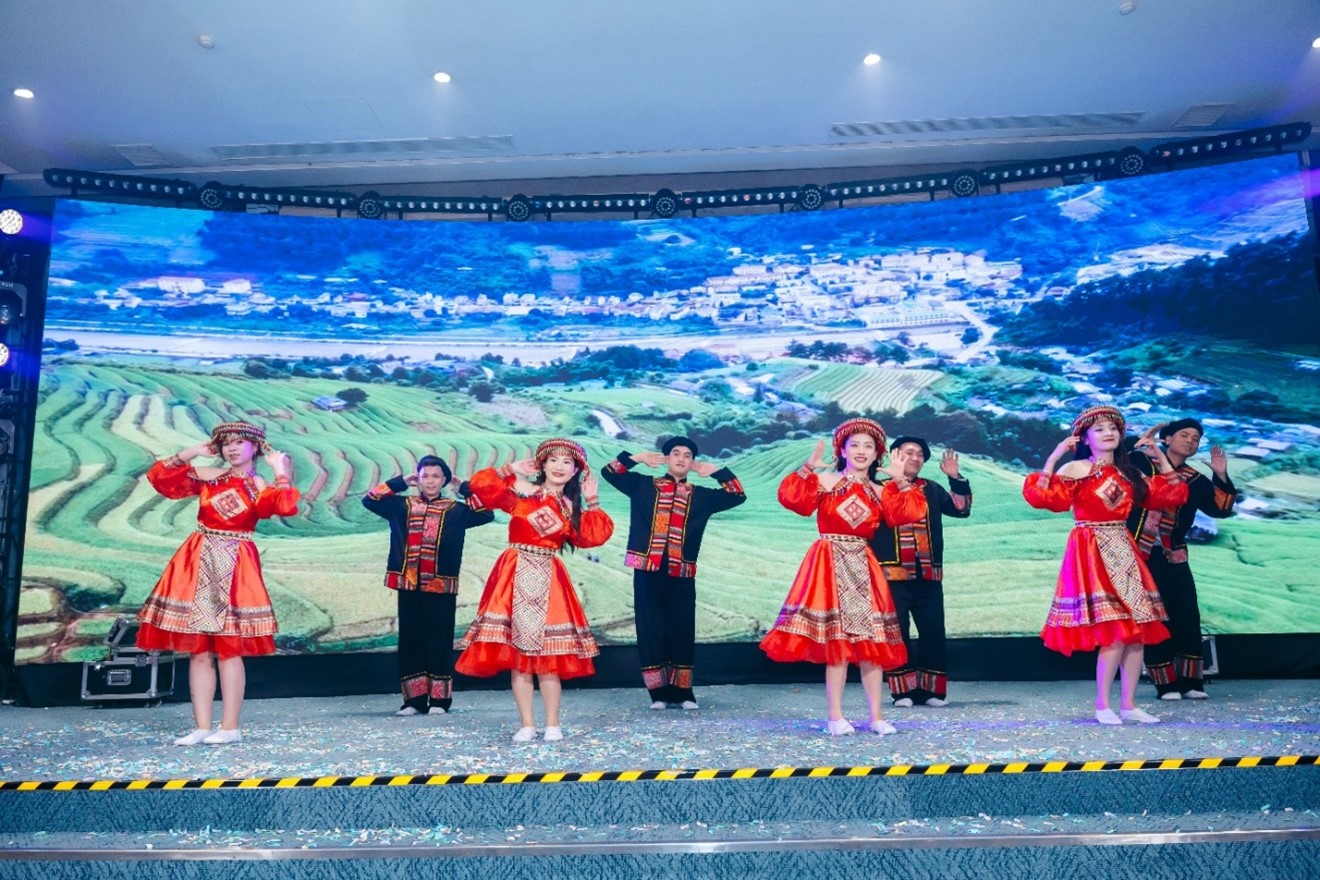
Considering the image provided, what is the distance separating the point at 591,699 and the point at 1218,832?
3701 millimetres

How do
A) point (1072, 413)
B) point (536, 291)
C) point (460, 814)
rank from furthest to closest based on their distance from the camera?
point (536, 291) → point (1072, 413) → point (460, 814)

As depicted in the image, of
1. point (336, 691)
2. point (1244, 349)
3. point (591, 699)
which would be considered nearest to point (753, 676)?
point (591, 699)

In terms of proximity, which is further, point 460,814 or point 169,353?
point 169,353

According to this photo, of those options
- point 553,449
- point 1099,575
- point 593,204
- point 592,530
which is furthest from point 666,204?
point 1099,575

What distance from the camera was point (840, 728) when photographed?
4414 mm

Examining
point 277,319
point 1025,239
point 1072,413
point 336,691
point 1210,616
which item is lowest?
point 336,691

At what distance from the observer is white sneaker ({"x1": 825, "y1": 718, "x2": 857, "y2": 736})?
14.4ft

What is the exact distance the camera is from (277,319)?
24.2ft

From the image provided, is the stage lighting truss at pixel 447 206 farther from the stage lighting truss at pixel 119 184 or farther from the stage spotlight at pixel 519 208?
the stage lighting truss at pixel 119 184

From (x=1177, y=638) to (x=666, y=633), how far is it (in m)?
2.80

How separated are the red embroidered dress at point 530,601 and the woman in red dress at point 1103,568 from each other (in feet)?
6.85

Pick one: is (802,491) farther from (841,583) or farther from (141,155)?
(141,155)

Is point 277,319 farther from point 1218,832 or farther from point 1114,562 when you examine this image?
point 1218,832

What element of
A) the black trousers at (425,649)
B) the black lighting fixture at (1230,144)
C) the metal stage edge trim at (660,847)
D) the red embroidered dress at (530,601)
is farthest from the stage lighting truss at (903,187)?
the metal stage edge trim at (660,847)
